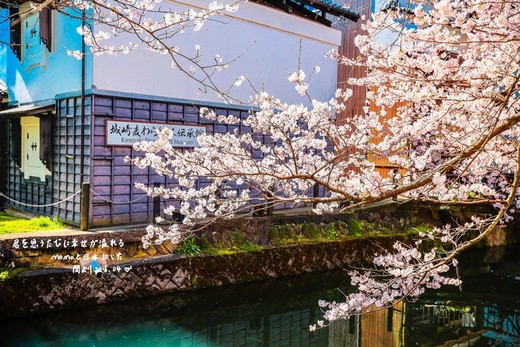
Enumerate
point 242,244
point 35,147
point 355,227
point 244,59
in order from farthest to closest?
point 355,227, point 244,59, point 35,147, point 242,244

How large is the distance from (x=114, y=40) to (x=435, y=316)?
9391 millimetres

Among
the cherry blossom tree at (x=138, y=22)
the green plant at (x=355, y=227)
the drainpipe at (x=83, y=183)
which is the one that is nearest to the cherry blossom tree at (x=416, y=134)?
the cherry blossom tree at (x=138, y=22)

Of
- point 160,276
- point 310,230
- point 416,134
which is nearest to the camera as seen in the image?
point 416,134

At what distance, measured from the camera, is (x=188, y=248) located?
9.95 meters

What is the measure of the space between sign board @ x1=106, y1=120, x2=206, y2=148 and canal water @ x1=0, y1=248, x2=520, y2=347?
12.1ft

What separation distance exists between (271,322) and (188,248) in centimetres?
239

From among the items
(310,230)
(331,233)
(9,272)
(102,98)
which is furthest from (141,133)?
(331,233)

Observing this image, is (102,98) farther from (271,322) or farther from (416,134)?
(416,134)

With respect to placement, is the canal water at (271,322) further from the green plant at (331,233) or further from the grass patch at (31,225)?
the grass patch at (31,225)

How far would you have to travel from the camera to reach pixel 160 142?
17.5 feet

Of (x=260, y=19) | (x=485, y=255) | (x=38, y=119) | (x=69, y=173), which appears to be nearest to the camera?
→ (x=69, y=173)

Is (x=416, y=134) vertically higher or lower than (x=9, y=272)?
higher

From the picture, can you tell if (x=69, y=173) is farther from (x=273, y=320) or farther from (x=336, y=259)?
(x=336, y=259)

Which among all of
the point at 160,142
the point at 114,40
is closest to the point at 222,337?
the point at 160,142
